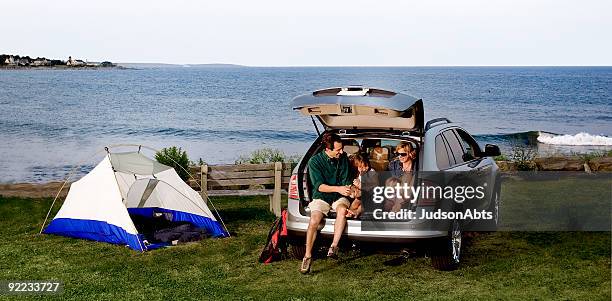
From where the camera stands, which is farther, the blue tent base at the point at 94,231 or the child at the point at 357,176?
the blue tent base at the point at 94,231

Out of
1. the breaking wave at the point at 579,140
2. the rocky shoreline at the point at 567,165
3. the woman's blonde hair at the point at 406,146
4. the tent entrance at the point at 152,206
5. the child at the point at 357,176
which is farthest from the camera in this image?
the breaking wave at the point at 579,140

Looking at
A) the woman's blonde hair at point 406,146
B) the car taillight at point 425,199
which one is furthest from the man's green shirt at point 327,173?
the car taillight at point 425,199

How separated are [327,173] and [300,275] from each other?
1152 mm

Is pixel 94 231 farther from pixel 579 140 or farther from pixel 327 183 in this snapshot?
pixel 579 140

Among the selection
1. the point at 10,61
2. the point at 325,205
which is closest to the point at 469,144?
the point at 325,205

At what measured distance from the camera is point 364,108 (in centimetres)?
768

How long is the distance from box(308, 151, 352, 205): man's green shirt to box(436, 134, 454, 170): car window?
0.98 meters

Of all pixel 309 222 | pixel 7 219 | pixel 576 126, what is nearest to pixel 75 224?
pixel 7 219

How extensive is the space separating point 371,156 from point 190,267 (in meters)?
2.45

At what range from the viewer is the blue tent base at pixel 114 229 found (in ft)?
30.8

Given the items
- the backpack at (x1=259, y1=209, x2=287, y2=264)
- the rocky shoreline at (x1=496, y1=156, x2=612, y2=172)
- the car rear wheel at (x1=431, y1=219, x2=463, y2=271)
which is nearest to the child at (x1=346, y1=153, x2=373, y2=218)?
the car rear wheel at (x1=431, y1=219, x2=463, y2=271)

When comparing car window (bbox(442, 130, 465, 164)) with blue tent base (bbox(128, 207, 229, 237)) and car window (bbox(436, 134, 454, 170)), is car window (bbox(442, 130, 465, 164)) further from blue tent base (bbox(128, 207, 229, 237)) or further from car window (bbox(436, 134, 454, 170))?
blue tent base (bbox(128, 207, 229, 237))

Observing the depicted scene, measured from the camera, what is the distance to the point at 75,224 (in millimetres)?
10023

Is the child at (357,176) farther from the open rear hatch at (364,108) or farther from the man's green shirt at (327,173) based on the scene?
the open rear hatch at (364,108)
